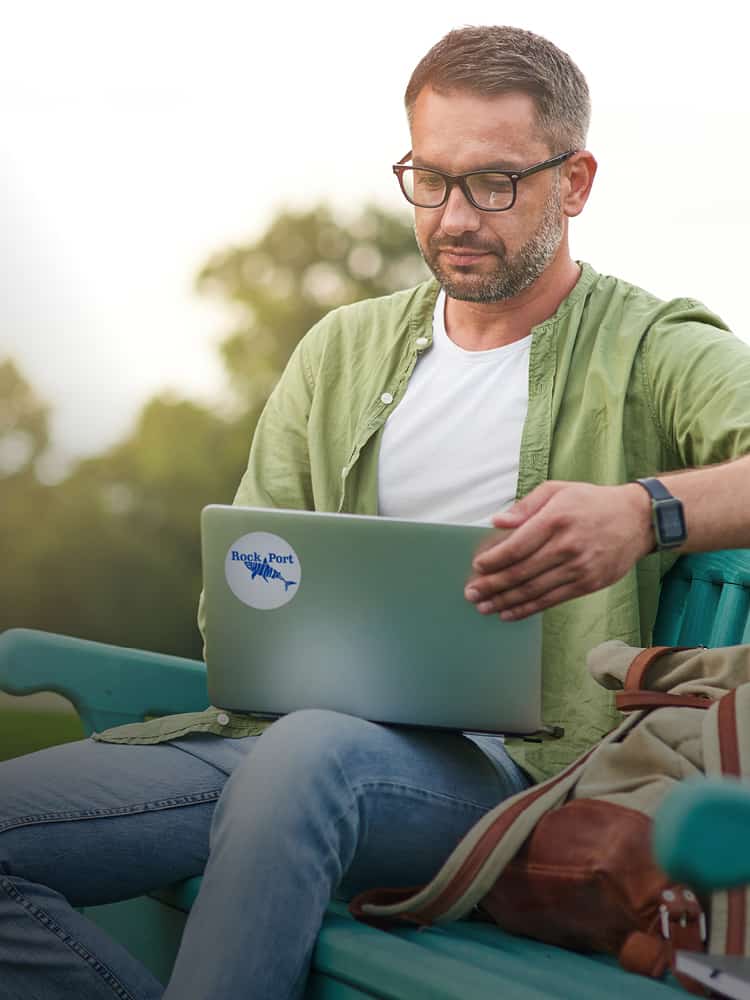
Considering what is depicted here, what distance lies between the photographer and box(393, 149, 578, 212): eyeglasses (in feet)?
5.78

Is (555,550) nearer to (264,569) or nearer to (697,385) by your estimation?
(264,569)

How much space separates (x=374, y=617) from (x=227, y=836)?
27 cm

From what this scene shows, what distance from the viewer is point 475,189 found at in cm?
177

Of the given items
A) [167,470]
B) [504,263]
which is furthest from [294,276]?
[504,263]

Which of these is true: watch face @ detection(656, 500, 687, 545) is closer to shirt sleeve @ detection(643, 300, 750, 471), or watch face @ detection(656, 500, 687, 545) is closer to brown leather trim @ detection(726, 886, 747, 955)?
shirt sleeve @ detection(643, 300, 750, 471)

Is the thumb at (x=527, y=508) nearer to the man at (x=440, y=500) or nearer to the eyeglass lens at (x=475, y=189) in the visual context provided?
the man at (x=440, y=500)

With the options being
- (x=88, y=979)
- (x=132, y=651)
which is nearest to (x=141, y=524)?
(x=132, y=651)

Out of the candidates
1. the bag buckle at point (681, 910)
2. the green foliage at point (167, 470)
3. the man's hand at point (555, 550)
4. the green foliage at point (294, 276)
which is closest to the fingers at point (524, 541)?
the man's hand at point (555, 550)

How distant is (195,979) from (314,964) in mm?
144

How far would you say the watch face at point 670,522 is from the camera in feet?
4.39

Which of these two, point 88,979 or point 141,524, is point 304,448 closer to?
point 88,979

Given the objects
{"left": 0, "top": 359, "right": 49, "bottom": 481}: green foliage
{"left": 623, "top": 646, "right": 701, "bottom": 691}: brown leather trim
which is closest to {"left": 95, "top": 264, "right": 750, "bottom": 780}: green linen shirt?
{"left": 623, "top": 646, "right": 701, "bottom": 691}: brown leather trim

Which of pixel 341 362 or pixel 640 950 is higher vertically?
pixel 341 362

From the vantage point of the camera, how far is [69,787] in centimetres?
154
